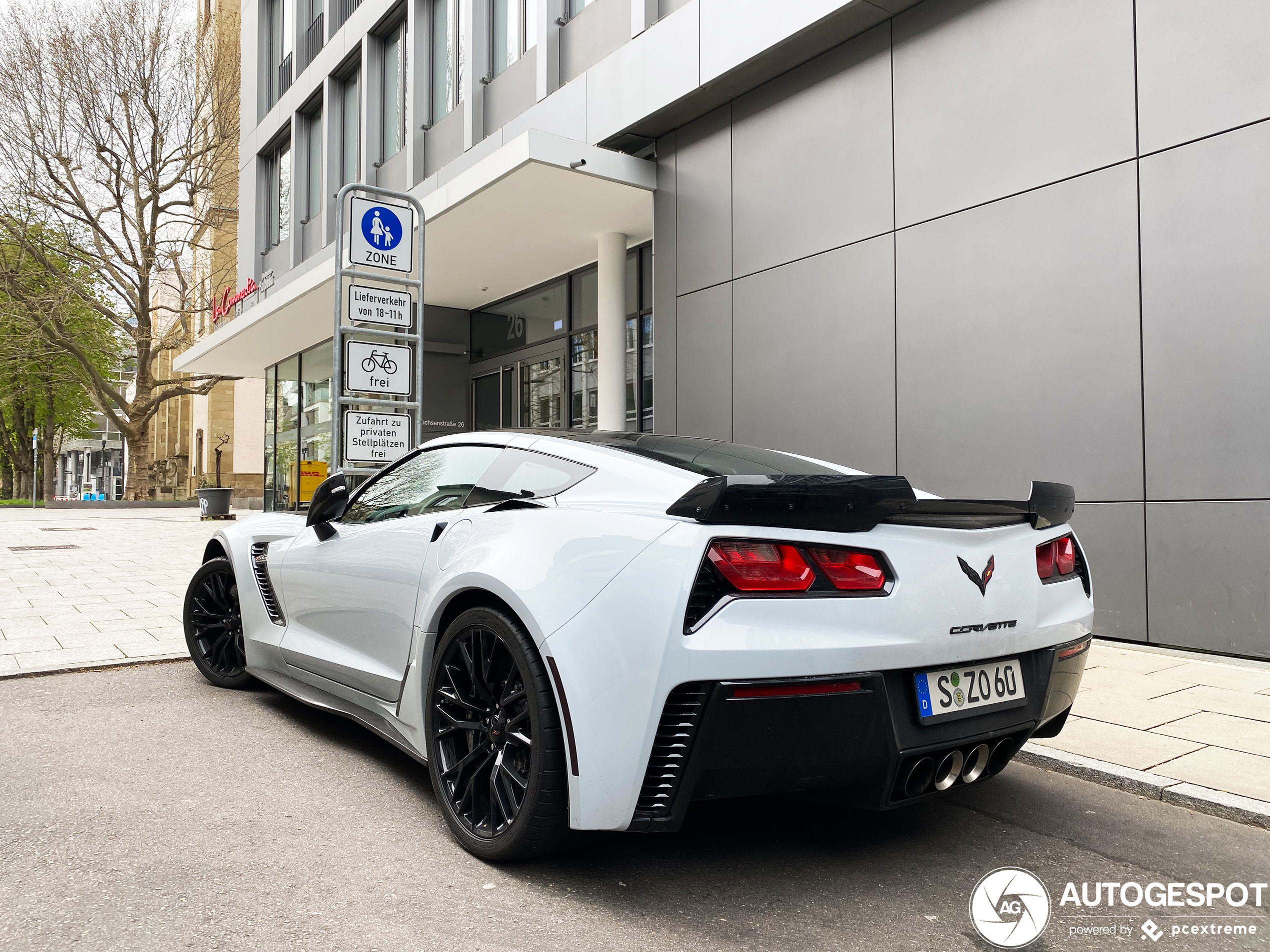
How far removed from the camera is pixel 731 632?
230cm

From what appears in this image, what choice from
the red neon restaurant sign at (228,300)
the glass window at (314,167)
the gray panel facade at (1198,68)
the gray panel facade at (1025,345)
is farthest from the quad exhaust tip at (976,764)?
the red neon restaurant sign at (228,300)

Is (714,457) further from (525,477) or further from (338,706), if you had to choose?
(338,706)

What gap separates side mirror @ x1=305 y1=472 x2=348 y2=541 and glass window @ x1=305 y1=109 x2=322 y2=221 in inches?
699

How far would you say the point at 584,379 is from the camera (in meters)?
14.2

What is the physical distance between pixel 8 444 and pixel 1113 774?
55.3 metres

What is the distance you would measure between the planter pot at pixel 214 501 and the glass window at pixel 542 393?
1137 centimetres

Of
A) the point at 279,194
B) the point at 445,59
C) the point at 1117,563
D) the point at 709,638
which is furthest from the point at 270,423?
the point at 709,638

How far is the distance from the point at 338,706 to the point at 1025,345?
5513 mm

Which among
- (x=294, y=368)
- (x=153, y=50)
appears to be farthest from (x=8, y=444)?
(x=294, y=368)

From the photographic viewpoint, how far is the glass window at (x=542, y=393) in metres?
14.9

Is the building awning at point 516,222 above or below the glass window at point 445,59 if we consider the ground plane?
below

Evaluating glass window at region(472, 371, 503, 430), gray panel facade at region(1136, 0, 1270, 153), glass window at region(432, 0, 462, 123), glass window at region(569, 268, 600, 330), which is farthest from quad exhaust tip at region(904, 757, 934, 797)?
glass window at region(472, 371, 503, 430)

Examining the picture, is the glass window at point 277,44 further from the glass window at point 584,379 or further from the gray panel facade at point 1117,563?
the gray panel facade at point 1117,563

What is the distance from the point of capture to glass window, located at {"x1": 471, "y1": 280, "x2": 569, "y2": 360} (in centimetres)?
1489
